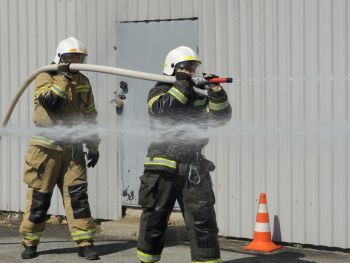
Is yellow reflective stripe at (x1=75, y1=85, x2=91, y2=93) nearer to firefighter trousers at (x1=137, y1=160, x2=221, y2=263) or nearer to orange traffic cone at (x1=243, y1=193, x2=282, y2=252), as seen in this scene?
firefighter trousers at (x1=137, y1=160, x2=221, y2=263)

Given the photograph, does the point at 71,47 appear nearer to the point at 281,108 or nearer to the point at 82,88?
the point at 82,88

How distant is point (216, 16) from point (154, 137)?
7.83 ft

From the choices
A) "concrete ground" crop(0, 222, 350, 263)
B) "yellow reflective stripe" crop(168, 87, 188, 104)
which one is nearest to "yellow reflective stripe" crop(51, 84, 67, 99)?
Answer: "yellow reflective stripe" crop(168, 87, 188, 104)

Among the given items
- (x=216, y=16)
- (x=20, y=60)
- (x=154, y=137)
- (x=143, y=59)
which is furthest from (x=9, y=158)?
(x=154, y=137)

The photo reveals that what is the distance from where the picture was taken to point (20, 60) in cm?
974

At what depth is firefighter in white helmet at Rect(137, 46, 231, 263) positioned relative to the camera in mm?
6043

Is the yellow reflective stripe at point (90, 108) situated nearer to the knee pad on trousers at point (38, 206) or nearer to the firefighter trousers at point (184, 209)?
the knee pad on trousers at point (38, 206)

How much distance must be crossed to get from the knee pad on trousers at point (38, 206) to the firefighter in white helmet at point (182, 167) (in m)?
1.47

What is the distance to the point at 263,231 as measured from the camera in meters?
7.79

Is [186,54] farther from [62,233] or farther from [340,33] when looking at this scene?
[62,233]

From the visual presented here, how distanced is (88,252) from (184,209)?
1548 mm

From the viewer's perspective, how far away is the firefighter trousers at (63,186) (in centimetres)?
728

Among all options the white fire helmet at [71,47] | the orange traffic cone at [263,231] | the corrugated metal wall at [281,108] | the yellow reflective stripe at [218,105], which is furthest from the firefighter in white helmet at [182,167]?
the orange traffic cone at [263,231]

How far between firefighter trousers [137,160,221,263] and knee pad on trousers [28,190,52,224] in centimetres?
148
